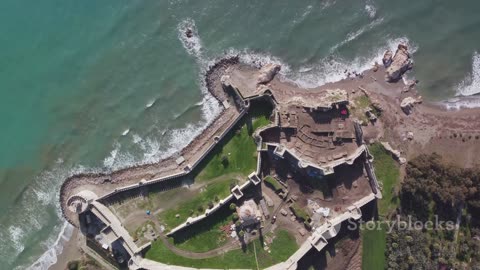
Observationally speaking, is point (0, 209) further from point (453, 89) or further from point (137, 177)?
point (453, 89)

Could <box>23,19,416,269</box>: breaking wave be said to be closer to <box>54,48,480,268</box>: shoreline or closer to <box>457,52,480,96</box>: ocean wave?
<box>54,48,480,268</box>: shoreline

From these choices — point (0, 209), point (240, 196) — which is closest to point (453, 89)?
point (240, 196)

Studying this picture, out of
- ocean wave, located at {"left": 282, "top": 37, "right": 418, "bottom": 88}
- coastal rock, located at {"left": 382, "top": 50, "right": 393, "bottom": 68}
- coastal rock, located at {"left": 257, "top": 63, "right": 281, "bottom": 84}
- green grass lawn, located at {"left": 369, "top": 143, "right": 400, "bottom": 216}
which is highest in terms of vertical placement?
coastal rock, located at {"left": 257, "top": 63, "right": 281, "bottom": 84}

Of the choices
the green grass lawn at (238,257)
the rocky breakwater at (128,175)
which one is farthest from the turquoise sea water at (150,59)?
the green grass lawn at (238,257)

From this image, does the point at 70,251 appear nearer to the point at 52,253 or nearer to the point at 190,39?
the point at 52,253

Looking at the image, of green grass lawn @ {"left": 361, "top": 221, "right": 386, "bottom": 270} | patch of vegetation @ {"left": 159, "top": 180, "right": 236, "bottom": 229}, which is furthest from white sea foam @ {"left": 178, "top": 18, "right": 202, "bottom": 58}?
green grass lawn @ {"left": 361, "top": 221, "right": 386, "bottom": 270}

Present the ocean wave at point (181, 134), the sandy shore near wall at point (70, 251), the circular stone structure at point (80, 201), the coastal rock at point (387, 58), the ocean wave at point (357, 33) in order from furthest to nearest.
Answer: the ocean wave at point (357, 33) → the sandy shore near wall at point (70, 251) → the ocean wave at point (181, 134) → the coastal rock at point (387, 58) → the circular stone structure at point (80, 201)

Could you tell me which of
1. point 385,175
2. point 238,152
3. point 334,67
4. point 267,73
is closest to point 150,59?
point 267,73

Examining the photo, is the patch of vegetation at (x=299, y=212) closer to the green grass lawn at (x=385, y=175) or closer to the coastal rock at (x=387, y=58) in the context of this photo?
the green grass lawn at (x=385, y=175)
